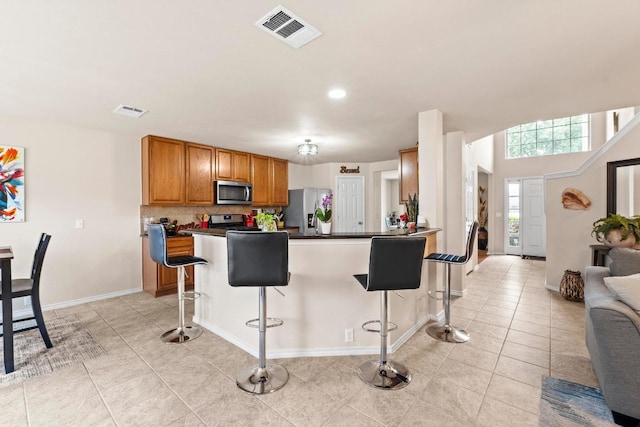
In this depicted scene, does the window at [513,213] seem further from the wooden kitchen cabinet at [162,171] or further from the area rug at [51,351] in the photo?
the area rug at [51,351]

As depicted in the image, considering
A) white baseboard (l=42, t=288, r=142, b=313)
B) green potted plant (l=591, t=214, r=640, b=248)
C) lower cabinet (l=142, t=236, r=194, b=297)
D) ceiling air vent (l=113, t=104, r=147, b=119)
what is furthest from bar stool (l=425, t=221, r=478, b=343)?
white baseboard (l=42, t=288, r=142, b=313)

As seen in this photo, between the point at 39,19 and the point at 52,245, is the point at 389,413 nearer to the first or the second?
the point at 39,19

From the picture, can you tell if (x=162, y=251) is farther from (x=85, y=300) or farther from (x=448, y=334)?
(x=448, y=334)

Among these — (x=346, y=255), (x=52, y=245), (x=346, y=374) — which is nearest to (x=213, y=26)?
(x=346, y=255)

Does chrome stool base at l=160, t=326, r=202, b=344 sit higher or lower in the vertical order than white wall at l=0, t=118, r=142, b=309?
lower

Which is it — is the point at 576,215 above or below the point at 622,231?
above

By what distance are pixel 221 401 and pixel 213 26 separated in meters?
2.38

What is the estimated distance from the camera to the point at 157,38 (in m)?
1.92

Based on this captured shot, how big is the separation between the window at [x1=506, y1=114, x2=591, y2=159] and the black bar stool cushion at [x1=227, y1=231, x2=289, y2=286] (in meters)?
7.20

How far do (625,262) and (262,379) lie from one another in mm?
2859

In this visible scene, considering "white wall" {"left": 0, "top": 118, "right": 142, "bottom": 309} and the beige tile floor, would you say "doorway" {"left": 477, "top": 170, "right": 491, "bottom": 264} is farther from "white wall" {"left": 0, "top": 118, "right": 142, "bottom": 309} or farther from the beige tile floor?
"white wall" {"left": 0, "top": 118, "right": 142, "bottom": 309}

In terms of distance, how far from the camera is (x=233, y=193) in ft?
17.3

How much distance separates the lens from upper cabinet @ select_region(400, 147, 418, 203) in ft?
15.4

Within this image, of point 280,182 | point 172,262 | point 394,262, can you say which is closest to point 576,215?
point 394,262
